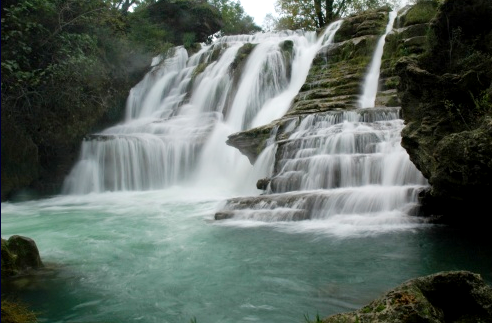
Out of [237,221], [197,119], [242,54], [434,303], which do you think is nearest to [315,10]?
[242,54]

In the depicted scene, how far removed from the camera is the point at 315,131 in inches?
490

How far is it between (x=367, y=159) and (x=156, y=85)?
15665mm

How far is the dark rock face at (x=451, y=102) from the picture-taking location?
6512 millimetres

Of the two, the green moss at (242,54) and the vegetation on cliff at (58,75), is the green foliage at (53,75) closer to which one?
the vegetation on cliff at (58,75)

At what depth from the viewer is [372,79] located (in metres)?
15.9

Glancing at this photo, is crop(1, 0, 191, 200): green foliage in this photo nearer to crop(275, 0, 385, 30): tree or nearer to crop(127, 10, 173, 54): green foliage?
crop(127, 10, 173, 54): green foliage

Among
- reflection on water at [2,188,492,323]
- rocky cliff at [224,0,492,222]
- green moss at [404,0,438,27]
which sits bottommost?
reflection on water at [2,188,492,323]

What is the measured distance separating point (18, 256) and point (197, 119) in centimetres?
1433

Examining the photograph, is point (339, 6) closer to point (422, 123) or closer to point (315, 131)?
point (315, 131)

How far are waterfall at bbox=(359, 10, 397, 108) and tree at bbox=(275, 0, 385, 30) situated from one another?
1103 centimetres

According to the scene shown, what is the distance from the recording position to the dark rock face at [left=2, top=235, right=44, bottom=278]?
5914 mm

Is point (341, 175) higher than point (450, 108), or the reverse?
point (450, 108)

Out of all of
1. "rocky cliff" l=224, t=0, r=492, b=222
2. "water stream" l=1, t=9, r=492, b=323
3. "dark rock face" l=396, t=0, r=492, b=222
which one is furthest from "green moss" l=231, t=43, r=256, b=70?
"dark rock face" l=396, t=0, r=492, b=222

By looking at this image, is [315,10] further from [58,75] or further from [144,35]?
[58,75]
